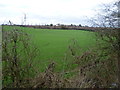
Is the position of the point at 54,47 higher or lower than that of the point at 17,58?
lower

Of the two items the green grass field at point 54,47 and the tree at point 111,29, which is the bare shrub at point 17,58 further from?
the tree at point 111,29

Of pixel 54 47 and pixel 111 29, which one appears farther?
pixel 54 47

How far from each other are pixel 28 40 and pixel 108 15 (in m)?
4.28

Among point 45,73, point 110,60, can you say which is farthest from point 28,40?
point 110,60

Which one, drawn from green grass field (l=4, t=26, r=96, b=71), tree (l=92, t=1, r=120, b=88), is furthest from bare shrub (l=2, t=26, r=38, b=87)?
tree (l=92, t=1, r=120, b=88)

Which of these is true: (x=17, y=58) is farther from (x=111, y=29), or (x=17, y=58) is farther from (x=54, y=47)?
(x=54, y=47)

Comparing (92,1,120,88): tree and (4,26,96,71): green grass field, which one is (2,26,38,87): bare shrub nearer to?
(4,26,96,71): green grass field

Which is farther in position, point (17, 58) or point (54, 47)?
point (54, 47)

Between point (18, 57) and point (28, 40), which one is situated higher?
point (28, 40)

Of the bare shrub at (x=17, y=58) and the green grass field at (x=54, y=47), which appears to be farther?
the green grass field at (x=54, y=47)

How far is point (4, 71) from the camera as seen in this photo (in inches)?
257

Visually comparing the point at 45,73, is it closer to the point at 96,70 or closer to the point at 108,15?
Answer: the point at 96,70

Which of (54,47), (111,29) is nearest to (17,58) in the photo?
(111,29)

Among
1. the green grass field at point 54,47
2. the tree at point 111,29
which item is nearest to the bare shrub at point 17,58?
the green grass field at point 54,47
